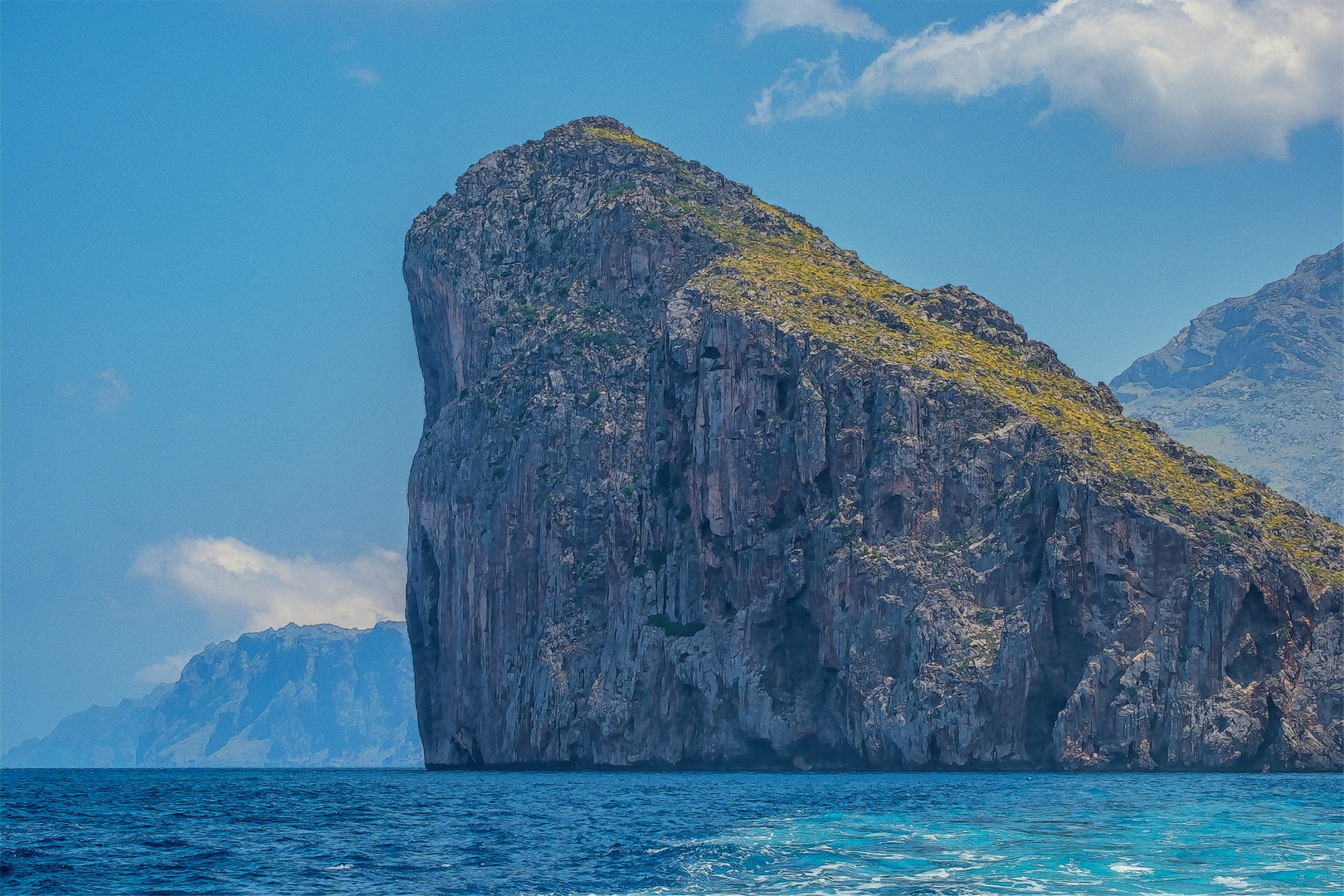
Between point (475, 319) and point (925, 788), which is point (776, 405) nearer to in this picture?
point (475, 319)

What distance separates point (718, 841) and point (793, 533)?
86734mm

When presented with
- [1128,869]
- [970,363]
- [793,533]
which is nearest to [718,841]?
[1128,869]

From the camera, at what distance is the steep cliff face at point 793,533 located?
131 meters

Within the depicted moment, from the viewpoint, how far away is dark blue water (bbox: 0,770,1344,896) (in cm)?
5222

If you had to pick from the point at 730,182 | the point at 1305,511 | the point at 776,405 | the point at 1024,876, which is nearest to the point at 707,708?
the point at 776,405

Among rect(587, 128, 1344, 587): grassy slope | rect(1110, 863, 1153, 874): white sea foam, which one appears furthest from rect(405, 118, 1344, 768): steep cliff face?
rect(1110, 863, 1153, 874): white sea foam

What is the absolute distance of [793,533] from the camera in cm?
15075

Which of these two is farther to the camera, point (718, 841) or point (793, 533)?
point (793, 533)

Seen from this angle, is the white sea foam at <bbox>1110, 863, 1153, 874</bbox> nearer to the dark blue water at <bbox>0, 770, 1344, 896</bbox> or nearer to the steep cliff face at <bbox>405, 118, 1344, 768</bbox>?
the dark blue water at <bbox>0, 770, 1344, 896</bbox>

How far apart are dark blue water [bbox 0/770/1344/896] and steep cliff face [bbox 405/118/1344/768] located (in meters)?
27.9

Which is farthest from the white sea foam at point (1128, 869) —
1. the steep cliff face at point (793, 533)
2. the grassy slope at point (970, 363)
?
the grassy slope at point (970, 363)

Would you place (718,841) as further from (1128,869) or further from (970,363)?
(970,363)

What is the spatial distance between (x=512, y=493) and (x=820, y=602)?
4149 cm

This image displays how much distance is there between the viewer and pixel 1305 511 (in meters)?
148
